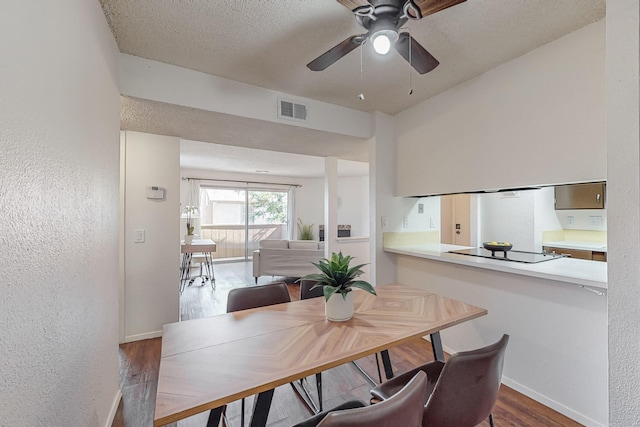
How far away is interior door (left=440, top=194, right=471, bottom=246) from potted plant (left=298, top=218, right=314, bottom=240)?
4.05 metres

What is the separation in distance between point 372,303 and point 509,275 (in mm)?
1125

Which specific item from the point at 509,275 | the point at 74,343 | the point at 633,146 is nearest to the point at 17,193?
the point at 74,343

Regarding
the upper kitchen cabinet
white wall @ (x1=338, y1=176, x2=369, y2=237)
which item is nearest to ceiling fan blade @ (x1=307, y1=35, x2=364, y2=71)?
the upper kitchen cabinet

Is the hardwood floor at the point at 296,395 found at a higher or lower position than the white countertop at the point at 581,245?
lower

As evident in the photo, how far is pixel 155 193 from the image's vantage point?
2.79 metres

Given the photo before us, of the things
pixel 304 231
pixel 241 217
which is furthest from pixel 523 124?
pixel 241 217

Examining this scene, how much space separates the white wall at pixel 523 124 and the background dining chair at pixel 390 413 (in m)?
1.73

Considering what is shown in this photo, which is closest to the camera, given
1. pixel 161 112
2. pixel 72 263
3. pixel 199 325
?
pixel 72 263

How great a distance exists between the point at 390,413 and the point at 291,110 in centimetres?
237

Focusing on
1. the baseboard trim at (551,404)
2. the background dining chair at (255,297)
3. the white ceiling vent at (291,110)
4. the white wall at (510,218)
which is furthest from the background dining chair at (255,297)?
the white wall at (510,218)

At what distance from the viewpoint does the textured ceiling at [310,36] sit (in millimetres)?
1499

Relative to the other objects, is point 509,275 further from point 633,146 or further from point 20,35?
point 20,35

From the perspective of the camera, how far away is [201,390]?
0.86m

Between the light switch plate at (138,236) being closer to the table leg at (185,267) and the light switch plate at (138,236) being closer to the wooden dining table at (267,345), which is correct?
the wooden dining table at (267,345)
